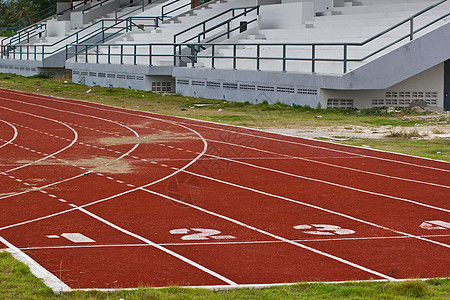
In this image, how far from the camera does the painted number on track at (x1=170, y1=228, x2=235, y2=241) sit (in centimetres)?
888

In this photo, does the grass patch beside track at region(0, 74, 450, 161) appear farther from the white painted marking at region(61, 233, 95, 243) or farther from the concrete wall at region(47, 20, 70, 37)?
the concrete wall at region(47, 20, 70, 37)

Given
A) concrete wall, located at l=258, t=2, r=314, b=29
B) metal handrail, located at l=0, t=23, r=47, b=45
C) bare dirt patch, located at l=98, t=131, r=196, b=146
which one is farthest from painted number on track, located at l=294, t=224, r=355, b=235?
metal handrail, located at l=0, t=23, r=47, b=45

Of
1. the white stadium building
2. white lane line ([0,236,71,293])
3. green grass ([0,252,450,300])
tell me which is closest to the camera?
green grass ([0,252,450,300])

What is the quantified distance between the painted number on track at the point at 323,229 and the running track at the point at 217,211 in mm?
24

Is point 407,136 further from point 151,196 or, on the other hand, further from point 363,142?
point 151,196

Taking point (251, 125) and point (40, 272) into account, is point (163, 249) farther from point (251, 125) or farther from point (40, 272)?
point (251, 125)

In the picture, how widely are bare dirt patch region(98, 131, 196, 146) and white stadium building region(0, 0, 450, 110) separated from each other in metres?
6.18

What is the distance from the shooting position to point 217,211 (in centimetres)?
1045

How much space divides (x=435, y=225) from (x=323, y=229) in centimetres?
143

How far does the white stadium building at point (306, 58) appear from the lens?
23328 millimetres

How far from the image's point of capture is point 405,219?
9.96 m

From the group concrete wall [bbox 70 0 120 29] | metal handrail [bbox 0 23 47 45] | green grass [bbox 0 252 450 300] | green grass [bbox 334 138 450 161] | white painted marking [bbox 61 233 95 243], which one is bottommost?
green grass [bbox 0 252 450 300]

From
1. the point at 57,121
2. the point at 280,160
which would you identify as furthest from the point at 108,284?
the point at 57,121

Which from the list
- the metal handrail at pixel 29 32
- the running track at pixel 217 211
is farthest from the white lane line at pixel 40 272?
the metal handrail at pixel 29 32
